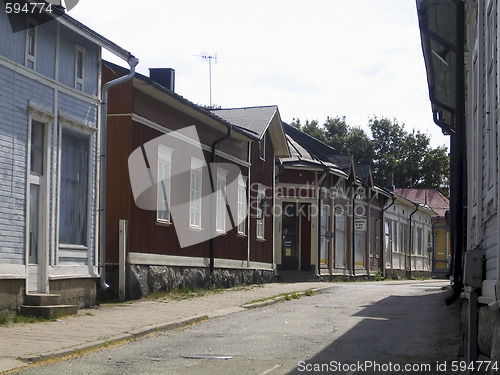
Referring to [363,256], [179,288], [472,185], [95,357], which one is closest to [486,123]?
[472,185]

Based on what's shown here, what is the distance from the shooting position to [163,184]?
19.4 metres

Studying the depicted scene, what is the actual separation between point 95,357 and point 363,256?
30.6m

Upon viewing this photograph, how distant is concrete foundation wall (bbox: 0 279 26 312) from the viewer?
1282 cm

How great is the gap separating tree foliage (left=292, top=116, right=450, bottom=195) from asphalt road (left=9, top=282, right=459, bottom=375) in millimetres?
53008

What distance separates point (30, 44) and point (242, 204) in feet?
41.2

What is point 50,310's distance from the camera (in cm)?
1338

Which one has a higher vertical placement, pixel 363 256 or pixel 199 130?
pixel 199 130

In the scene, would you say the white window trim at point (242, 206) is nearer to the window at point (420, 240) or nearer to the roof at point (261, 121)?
the roof at point (261, 121)

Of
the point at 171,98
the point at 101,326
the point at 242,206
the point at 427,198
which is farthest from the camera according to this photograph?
the point at 427,198

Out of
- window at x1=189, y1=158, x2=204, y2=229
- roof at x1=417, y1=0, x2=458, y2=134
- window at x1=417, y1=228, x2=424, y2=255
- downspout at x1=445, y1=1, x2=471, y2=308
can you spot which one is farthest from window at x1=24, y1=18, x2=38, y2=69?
window at x1=417, y1=228, x2=424, y2=255

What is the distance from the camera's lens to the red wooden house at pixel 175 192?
17656mm

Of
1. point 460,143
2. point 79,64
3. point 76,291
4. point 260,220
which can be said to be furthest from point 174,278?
point 460,143

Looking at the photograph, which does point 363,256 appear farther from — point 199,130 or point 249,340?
point 249,340

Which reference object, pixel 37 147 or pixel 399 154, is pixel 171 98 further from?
pixel 399 154
